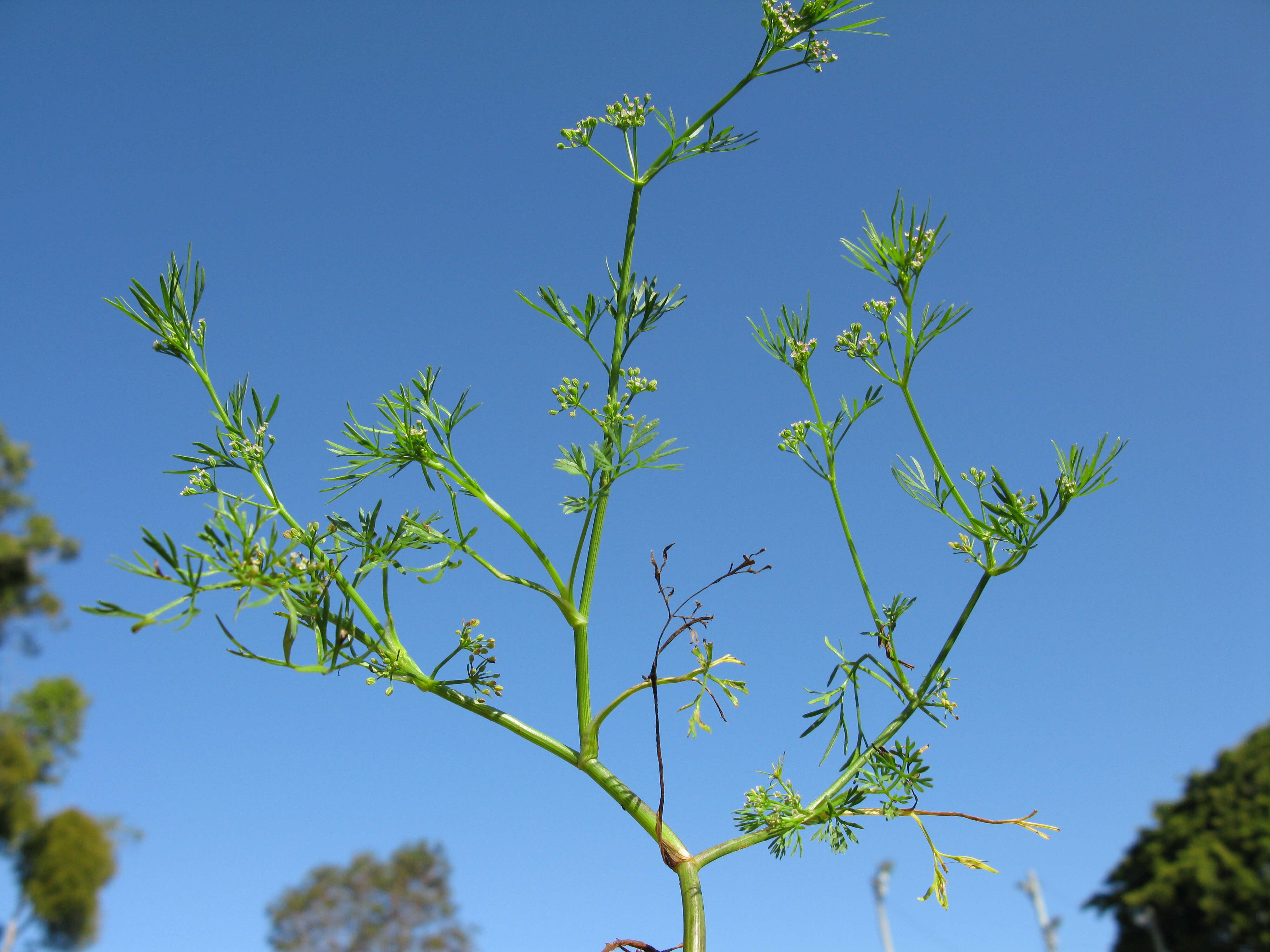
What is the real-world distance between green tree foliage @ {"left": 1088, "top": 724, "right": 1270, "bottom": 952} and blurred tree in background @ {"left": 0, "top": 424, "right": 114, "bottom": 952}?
2217 centimetres

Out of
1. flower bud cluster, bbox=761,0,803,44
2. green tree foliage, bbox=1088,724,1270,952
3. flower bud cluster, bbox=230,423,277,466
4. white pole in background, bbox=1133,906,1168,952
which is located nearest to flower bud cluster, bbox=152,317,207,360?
flower bud cluster, bbox=230,423,277,466

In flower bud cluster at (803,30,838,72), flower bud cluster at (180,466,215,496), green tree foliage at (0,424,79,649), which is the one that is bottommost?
flower bud cluster at (180,466,215,496)

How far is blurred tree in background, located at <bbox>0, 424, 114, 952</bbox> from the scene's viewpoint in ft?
58.5

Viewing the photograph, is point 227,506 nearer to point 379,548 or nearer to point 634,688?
point 379,548

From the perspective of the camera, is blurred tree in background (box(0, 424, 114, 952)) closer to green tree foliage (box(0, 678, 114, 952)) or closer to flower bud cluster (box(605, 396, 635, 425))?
green tree foliage (box(0, 678, 114, 952))

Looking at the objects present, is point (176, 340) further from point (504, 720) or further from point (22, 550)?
point (22, 550)

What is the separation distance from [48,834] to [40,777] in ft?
4.43

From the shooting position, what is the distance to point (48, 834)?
62.0 ft

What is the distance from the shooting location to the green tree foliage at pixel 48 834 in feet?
58.3

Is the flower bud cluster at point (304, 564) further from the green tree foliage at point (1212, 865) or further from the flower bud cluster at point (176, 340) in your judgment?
the green tree foliage at point (1212, 865)

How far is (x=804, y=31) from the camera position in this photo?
2.94 feet

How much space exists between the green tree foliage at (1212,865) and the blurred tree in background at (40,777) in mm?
22167

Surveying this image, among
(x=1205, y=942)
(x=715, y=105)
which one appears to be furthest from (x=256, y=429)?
(x=1205, y=942)

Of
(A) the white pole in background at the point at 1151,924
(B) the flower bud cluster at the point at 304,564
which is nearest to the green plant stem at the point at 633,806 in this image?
(B) the flower bud cluster at the point at 304,564
